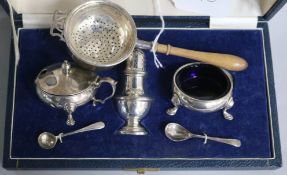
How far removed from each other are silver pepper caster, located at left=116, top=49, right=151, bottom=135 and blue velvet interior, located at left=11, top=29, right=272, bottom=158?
4 cm

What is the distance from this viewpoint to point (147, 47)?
3.91 feet

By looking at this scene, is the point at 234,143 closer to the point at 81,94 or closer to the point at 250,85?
the point at 250,85

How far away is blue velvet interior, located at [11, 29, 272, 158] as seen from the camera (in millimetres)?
1166

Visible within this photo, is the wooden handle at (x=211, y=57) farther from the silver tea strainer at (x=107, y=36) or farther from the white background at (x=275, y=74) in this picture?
the white background at (x=275, y=74)

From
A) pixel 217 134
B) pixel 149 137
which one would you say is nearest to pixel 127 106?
pixel 149 137

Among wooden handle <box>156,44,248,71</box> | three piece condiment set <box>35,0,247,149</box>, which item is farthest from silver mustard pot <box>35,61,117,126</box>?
wooden handle <box>156,44,248,71</box>

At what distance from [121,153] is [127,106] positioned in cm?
12

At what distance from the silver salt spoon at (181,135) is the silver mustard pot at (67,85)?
0.17 metres

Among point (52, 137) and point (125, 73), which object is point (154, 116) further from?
point (52, 137)

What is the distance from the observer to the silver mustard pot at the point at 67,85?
112 cm

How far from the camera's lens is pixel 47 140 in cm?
116

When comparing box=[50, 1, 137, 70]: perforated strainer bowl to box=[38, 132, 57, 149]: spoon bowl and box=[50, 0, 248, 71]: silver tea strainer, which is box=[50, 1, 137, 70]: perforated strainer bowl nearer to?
box=[50, 0, 248, 71]: silver tea strainer

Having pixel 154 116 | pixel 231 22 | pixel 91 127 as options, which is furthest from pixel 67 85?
pixel 231 22

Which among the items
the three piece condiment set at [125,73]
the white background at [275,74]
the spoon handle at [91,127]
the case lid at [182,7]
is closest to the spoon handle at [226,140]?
the three piece condiment set at [125,73]
